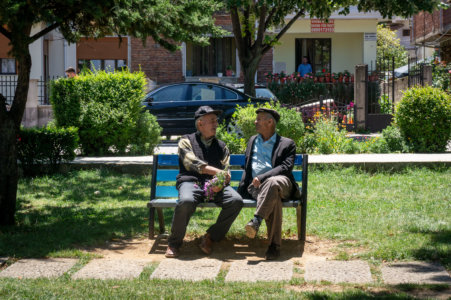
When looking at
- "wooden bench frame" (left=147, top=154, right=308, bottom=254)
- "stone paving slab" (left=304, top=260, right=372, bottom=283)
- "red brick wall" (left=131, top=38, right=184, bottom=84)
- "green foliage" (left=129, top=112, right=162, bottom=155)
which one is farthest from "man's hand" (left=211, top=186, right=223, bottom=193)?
"red brick wall" (left=131, top=38, right=184, bottom=84)

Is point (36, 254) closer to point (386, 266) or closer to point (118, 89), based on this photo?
point (386, 266)

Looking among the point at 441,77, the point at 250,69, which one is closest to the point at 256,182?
the point at 250,69

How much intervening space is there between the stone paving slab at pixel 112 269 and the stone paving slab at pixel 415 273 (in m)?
2.04

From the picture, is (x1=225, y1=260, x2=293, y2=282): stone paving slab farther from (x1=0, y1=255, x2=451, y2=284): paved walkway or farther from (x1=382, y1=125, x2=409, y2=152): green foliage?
(x1=382, y1=125, x2=409, y2=152): green foliage

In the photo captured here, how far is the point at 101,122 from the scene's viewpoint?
12320mm

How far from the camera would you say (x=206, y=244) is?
649cm

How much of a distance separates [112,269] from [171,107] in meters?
11.4

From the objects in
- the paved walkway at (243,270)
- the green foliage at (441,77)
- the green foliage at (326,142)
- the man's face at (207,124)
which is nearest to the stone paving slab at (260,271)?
the paved walkway at (243,270)

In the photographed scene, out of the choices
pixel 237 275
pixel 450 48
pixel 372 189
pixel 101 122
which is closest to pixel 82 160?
pixel 101 122

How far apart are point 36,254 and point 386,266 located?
10.2 feet

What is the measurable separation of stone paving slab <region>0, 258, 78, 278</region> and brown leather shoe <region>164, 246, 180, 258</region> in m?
0.83

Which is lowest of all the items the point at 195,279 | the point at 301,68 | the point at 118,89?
the point at 195,279

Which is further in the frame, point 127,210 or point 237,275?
point 127,210

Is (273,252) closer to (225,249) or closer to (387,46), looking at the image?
(225,249)
